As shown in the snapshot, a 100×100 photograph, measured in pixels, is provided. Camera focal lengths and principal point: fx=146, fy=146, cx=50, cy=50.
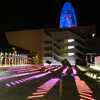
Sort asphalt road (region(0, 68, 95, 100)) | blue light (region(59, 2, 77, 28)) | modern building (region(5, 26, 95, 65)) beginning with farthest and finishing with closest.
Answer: blue light (region(59, 2, 77, 28)) < modern building (region(5, 26, 95, 65)) < asphalt road (region(0, 68, 95, 100))

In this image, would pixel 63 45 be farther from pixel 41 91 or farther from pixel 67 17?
pixel 41 91

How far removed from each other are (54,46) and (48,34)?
20.3 feet

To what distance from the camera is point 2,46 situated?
213ft

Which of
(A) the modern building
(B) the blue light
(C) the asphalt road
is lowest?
(C) the asphalt road

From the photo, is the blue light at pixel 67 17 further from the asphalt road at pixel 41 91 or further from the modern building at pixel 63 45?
the asphalt road at pixel 41 91

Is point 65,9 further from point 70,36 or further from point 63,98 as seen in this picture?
point 63,98

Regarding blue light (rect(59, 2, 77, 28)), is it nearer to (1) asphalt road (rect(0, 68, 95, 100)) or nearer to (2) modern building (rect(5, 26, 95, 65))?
(2) modern building (rect(5, 26, 95, 65))

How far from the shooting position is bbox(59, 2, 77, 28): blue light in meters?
87.8

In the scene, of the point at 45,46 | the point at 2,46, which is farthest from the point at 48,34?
the point at 2,46

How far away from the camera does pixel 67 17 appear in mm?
88188

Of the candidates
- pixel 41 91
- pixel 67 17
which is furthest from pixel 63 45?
pixel 41 91

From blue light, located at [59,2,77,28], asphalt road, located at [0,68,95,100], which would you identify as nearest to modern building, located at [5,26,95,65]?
blue light, located at [59,2,77,28]

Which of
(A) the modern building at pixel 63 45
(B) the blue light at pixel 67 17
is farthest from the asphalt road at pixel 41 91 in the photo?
(B) the blue light at pixel 67 17

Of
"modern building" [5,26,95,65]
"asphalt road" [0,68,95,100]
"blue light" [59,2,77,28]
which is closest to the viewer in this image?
"asphalt road" [0,68,95,100]
